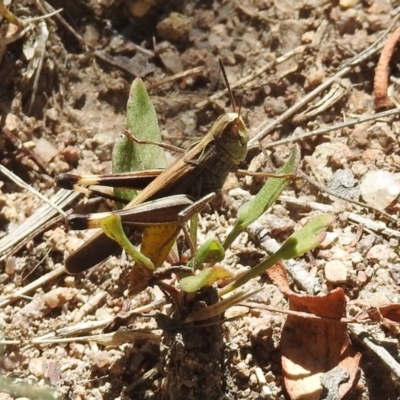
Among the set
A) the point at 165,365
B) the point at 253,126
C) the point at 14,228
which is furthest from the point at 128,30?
the point at 165,365

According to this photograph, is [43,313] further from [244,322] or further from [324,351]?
[324,351]

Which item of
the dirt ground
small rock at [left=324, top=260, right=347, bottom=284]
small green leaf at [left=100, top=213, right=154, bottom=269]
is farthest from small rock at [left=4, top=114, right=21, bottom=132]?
small rock at [left=324, top=260, right=347, bottom=284]

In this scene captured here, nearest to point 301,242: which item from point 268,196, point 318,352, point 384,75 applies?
point 268,196

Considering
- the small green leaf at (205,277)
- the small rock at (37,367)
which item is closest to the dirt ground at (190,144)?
the small rock at (37,367)

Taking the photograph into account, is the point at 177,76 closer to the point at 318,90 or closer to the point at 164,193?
the point at 318,90

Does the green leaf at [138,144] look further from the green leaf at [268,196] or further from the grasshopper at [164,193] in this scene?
the green leaf at [268,196]

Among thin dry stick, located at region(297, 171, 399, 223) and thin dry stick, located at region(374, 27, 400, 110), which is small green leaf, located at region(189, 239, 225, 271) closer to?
thin dry stick, located at region(297, 171, 399, 223)
